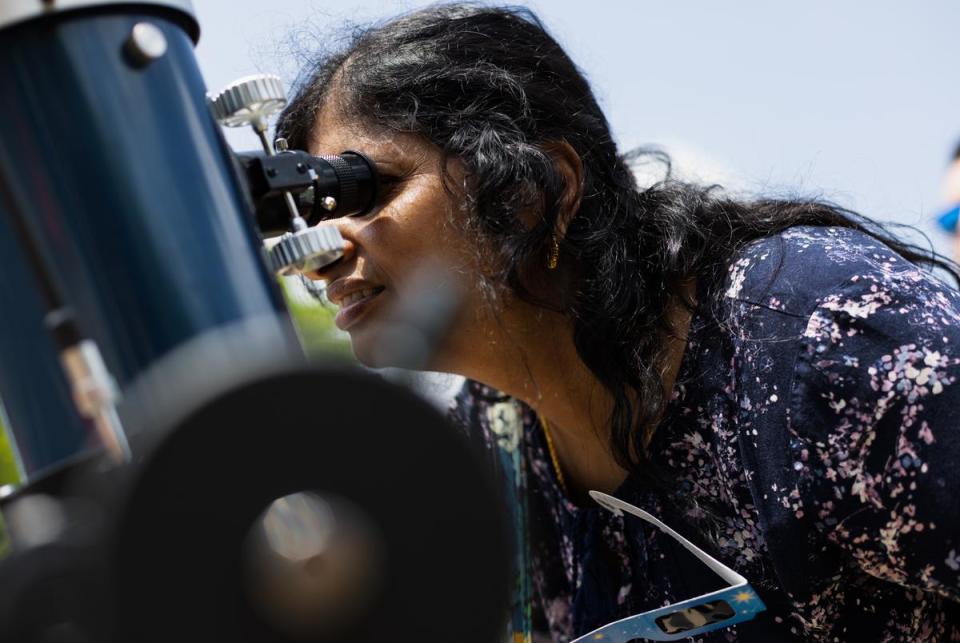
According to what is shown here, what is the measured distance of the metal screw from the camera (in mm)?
624

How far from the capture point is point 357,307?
1.57 meters

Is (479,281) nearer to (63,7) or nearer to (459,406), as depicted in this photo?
(459,406)

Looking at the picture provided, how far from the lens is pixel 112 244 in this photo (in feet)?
1.87

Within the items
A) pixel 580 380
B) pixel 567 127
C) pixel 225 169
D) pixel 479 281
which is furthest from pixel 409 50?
pixel 225 169

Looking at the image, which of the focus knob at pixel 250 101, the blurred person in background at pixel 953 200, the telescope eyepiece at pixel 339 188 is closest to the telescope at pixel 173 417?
the focus knob at pixel 250 101

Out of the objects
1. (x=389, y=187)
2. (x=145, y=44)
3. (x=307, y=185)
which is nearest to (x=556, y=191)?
(x=389, y=187)

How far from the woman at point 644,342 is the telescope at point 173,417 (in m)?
0.83

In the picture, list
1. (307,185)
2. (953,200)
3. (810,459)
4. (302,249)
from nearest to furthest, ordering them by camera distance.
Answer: (302,249)
(307,185)
(810,459)
(953,200)

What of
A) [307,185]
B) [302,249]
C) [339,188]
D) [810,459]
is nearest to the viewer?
[302,249]

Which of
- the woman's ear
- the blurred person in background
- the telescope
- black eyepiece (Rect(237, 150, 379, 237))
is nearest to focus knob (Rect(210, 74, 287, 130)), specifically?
black eyepiece (Rect(237, 150, 379, 237))

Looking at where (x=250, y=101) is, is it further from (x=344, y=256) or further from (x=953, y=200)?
(x=953, y=200)

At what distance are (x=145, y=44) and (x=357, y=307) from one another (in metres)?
0.95

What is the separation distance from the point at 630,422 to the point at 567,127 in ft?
1.53

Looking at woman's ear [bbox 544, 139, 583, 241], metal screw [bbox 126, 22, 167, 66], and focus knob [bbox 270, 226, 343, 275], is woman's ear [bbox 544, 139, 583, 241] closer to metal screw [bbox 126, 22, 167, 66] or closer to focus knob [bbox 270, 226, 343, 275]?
focus knob [bbox 270, 226, 343, 275]
